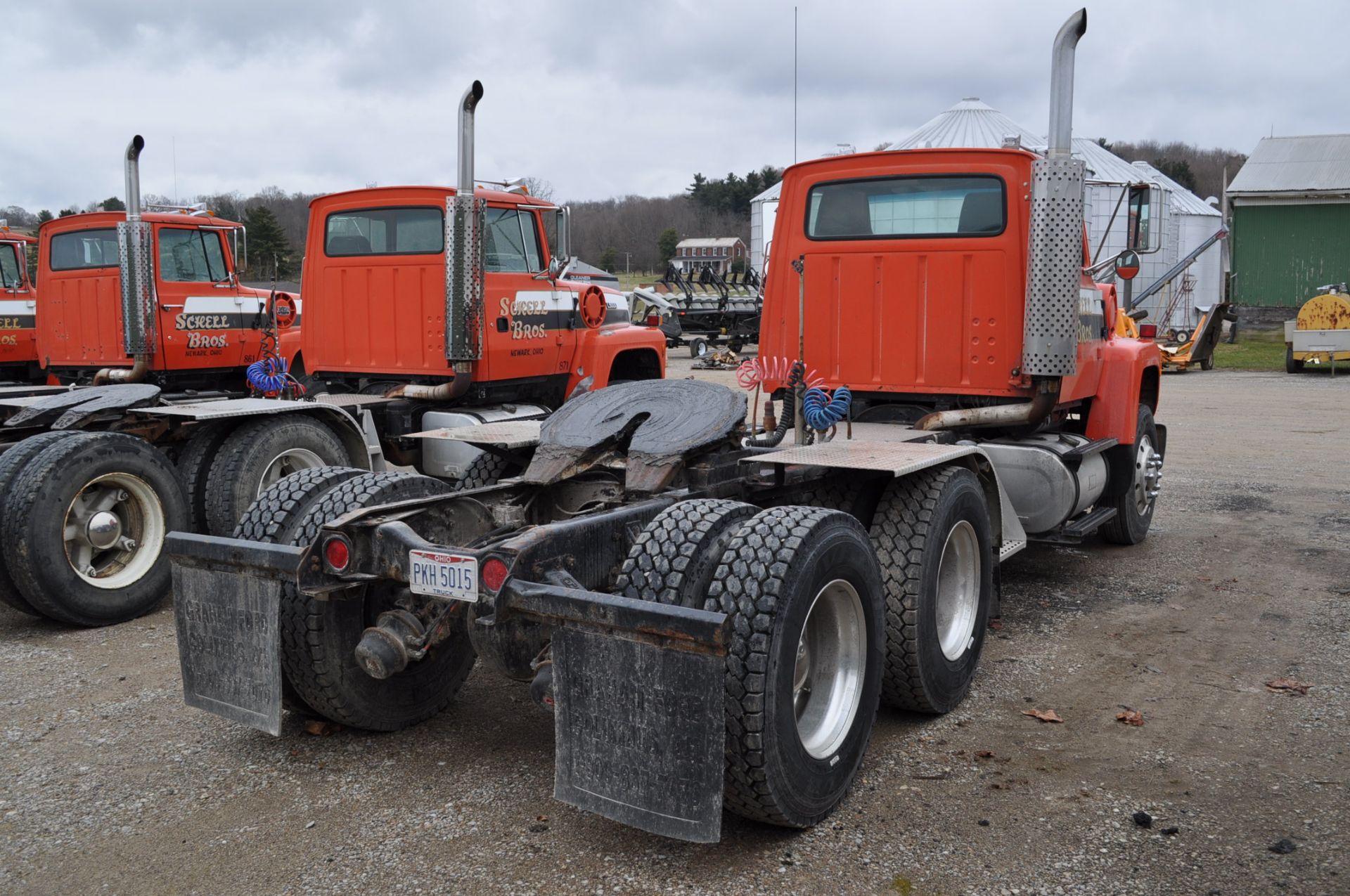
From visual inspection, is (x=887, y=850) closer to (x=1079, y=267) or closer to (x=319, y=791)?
(x=319, y=791)

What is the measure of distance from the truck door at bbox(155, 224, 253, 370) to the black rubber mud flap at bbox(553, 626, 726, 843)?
8064 millimetres

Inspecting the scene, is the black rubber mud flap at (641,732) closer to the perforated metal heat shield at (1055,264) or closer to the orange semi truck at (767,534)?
the orange semi truck at (767,534)

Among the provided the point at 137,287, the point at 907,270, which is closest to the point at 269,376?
the point at 137,287

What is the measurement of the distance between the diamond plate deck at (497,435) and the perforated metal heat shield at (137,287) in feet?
17.2

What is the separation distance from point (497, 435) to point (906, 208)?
273 centimetres

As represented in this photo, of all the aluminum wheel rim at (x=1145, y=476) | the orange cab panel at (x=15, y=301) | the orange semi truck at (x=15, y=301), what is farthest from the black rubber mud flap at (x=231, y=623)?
the orange semi truck at (x=15, y=301)

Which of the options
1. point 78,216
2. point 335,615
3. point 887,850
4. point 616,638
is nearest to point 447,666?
point 335,615

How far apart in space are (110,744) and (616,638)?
248 cm

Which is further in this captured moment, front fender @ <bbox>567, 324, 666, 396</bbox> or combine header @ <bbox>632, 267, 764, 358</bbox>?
combine header @ <bbox>632, 267, 764, 358</bbox>

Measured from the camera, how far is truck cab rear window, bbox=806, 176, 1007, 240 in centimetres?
633

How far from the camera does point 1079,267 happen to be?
609 cm

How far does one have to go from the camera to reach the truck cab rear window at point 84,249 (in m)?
10.3

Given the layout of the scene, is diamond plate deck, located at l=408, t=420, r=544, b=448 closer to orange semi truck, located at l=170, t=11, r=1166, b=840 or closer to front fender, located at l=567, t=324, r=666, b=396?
orange semi truck, located at l=170, t=11, r=1166, b=840

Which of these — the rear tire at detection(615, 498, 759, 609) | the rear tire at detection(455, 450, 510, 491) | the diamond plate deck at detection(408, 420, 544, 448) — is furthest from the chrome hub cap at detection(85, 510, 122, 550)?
the rear tire at detection(615, 498, 759, 609)
